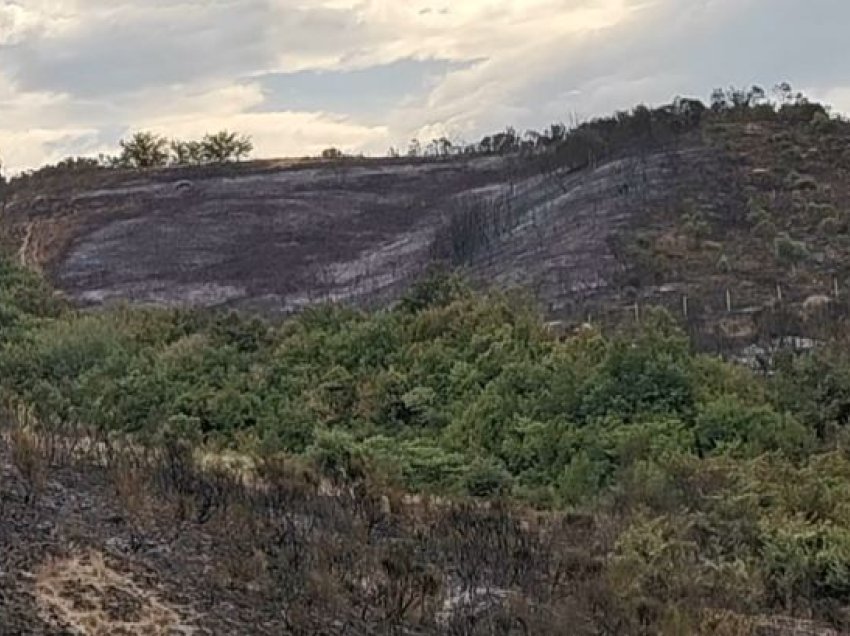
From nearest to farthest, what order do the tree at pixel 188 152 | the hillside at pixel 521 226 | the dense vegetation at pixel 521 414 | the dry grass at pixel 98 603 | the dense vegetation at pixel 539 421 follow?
1. the dry grass at pixel 98 603
2. the dense vegetation at pixel 539 421
3. the dense vegetation at pixel 521 414
4. the hillside at pixel 521 226
5. the tree at pixel 188 152

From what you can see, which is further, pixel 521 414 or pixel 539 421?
pixel 521 414

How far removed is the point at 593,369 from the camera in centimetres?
1781

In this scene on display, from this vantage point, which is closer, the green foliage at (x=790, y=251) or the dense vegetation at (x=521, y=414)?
the dense vegetation at (x=521, y=414)

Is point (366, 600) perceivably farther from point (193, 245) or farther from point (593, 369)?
point (193, 245)

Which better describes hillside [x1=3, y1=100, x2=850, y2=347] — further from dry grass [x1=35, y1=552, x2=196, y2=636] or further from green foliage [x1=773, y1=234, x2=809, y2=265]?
dry grass [x1=35, y1=552, x2=196, y2=636]

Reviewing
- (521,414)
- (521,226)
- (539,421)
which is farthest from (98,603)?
(521,226)

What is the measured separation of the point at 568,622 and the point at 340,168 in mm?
37229

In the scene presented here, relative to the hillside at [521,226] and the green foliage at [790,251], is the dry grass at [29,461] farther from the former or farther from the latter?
the green foliage at [790,251]

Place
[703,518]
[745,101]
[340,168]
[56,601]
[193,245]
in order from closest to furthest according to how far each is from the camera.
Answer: [56,601] < [703,518] < [193,245] < [745,101] < [340,168]

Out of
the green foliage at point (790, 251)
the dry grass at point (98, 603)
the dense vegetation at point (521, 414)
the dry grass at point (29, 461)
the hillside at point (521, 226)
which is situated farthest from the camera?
the green foliage at point (790, 251)

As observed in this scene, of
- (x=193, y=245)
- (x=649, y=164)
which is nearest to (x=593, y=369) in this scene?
(x=649, y=164)

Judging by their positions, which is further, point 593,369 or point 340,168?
point 340,168

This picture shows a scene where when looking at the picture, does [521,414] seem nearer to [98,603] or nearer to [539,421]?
[539,421]

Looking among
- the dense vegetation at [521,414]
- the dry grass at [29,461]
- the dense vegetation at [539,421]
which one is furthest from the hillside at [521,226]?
the dry grass at [29,461]
